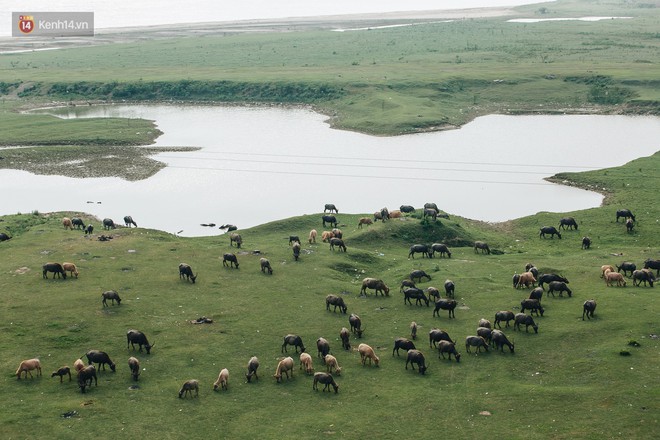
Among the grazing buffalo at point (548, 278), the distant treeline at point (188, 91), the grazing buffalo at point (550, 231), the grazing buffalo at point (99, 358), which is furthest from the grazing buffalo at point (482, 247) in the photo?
the distant treeline at point (188, 91)

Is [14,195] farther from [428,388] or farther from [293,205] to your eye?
[428,388]

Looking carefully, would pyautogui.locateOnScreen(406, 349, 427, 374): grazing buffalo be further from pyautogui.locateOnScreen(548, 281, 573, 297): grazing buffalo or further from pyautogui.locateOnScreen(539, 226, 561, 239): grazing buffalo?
pyautogui.locateOnScreen(539, 226, 561, 239): grazing buffalo

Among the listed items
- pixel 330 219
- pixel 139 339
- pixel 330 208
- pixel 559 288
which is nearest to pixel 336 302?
pixel 139 339

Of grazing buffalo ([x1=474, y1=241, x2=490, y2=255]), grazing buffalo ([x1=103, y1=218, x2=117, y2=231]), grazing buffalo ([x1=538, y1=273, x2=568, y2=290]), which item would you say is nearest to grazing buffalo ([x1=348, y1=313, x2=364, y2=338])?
grazing buffalo ([x1=538, y1=273, x2=568, y2=290])

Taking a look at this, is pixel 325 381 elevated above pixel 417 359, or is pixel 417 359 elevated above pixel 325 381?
pixel 417 359

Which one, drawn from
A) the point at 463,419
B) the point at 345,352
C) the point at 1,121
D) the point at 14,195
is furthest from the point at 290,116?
the point at 463,419

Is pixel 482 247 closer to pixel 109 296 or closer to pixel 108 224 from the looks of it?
pixel 109 296
